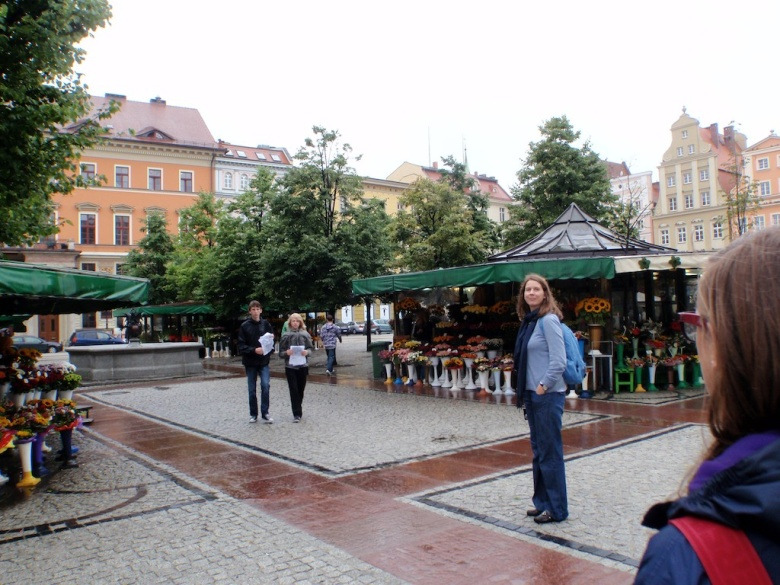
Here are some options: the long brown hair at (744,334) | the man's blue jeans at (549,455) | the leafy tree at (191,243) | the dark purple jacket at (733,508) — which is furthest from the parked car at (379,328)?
the dark purple jacket at (733,508)

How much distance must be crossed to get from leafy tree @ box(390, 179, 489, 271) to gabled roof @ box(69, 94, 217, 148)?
3202 cm

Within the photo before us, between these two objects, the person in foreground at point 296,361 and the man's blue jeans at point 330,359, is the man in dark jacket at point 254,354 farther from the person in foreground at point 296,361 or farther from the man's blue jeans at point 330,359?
the man's blue jeans at point 330,359

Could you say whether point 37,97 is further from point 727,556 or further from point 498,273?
point 727,556

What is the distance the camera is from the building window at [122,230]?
54562mm

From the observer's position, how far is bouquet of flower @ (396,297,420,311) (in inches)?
673

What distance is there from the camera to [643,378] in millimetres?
13297

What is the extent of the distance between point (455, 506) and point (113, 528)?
297cm

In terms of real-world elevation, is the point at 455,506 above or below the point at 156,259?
below

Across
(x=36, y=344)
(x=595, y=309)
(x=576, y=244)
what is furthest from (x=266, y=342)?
(x=36, y=344)

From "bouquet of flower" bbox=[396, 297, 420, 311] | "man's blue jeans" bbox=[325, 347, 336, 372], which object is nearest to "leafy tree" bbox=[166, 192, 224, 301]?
"man's blue jeans" bbox=[325, 347, 336, 372]

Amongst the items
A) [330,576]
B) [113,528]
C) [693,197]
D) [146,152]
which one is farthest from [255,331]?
[693,197]

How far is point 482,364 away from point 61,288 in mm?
9291

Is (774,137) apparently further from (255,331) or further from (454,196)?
(255,331)

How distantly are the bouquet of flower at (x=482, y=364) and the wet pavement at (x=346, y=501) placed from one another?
2.74 meters
